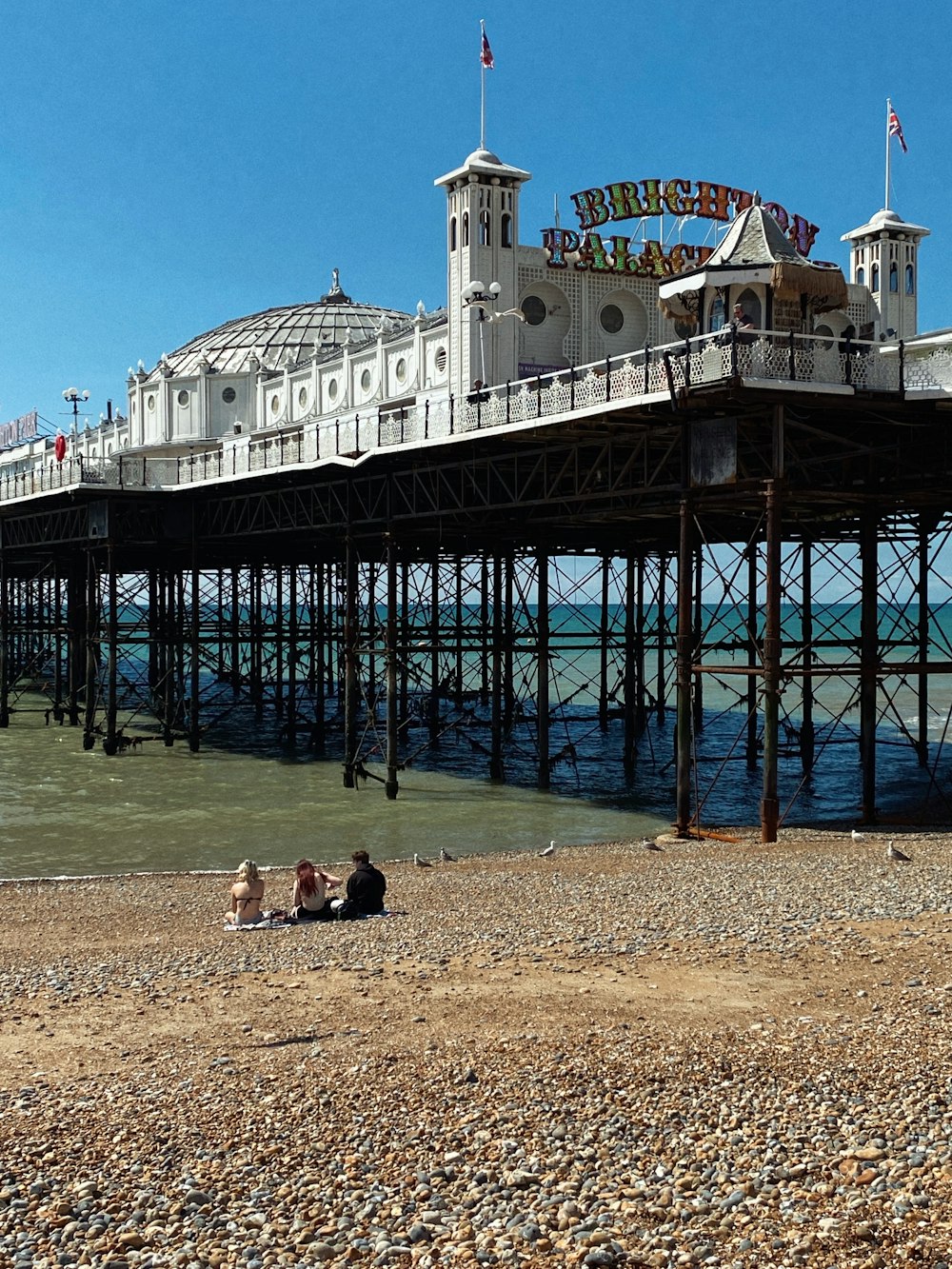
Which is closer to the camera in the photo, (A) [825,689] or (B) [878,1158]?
(B) [878,1158]

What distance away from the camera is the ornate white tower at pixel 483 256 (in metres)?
33.9

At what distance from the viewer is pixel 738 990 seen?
12.3 metres

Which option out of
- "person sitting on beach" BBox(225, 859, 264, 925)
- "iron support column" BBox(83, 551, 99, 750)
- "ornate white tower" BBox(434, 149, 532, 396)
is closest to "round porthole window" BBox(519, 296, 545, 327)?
"ornate white tower" BBox(434, 149, 532, 396)

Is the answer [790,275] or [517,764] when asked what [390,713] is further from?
[790,275]

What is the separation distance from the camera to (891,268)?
127ft

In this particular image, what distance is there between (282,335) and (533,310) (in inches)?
1177

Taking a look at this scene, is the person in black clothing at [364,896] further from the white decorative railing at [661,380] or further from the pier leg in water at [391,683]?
the pier leg in water at [391,683]

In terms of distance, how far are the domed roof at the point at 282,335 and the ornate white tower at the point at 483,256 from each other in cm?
2420

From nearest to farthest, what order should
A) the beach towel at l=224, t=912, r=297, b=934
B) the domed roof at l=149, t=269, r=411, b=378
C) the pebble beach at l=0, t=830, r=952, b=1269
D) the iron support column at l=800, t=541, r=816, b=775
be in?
the pebble beach at l=0, t=830, r=952, b=1269 < the beach towel at l=224, t=912, r=297, b=934 < the iron support column at l=800, t=541, r=816, b=775 < the domed roof at l=149, t=269, r=411, b=378

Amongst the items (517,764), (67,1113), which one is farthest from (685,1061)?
(517,764)

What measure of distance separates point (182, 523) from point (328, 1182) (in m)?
37.1

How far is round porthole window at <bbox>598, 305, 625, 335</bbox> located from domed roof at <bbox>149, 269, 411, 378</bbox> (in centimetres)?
2318

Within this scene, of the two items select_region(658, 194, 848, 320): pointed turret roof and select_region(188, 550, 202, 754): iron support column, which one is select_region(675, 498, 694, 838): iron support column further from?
select_region(188, 550, 202, 754): iron support column

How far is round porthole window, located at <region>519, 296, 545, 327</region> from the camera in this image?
3603 cm
